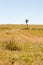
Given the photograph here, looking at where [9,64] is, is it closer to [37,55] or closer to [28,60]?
[28,60]

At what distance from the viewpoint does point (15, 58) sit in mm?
14070

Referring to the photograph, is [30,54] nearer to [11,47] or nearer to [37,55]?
[37,55]

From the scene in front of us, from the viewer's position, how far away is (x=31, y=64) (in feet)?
44.5

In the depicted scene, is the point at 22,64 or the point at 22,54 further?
the point at 22,54

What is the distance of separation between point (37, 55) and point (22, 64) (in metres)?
2.74

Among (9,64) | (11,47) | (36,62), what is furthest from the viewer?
(11,47)

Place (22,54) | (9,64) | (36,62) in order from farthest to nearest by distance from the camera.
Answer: (22,54) < (36,62) < (9,64)

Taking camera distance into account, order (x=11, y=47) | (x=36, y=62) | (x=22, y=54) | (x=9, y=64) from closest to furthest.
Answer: (x=9, y=64) → (x=36, y=62) → (x=22, y=54) → (x=11, y=47)

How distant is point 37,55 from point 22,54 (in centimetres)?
119

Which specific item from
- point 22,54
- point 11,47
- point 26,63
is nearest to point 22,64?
point 26,63

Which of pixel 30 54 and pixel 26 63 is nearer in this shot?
pixel 26 63

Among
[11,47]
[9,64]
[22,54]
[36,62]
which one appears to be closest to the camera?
[9,64]

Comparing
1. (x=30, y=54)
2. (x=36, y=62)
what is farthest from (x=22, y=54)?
(x=36, y=62)

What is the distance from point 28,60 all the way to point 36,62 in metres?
0.61
